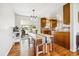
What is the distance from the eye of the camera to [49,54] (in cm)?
180

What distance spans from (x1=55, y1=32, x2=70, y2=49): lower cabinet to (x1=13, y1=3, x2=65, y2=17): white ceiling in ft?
1.02

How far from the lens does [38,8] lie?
179cm

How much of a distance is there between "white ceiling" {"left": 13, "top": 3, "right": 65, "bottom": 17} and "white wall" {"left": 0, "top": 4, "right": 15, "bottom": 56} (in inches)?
4.3

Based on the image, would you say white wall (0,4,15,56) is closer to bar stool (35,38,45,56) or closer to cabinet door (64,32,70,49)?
bar stool (35,38,45,56)

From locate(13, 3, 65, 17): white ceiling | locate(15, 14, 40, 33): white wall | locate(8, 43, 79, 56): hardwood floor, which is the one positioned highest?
A: locate(13, 3, 65, 17): white ceiling

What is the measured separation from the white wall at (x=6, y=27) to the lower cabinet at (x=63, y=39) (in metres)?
0.66

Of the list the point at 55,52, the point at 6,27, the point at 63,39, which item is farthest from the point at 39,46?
the point at 6,27

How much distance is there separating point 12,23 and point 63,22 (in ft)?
2.44

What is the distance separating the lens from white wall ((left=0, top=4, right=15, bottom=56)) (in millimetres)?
1750

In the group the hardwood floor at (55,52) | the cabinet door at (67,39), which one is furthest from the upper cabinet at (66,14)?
the hardwood floor at (55,52)

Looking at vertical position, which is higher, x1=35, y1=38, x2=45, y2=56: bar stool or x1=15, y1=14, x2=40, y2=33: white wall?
x1=15, y1=14, x2=40, y2=33: white wall

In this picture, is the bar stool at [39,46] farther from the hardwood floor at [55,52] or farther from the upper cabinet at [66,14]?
the upper cabinet at [66,14]

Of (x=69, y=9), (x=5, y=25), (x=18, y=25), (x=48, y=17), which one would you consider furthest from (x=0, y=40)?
(x=69, y=9)

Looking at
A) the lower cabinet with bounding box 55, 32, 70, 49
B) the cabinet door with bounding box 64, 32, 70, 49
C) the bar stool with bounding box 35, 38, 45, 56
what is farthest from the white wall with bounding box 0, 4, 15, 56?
the cabinet door with bounding box 64, 32, 70, 49
